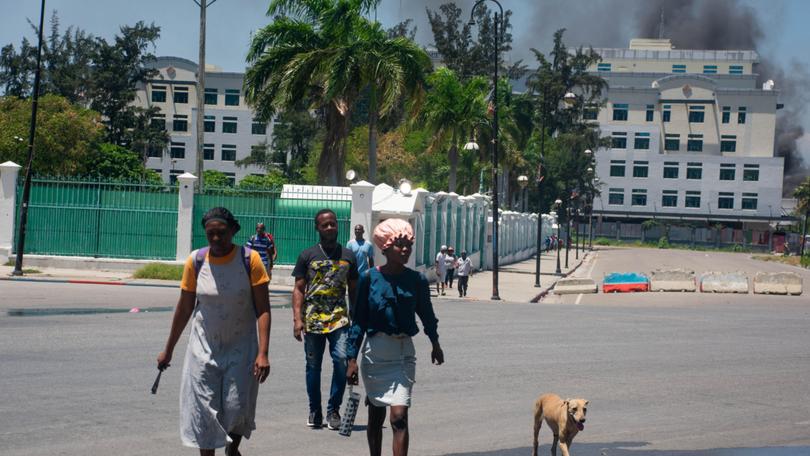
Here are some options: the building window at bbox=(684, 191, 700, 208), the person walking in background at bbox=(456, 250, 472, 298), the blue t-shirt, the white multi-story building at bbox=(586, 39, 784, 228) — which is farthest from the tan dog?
the building window at bbox=(684, 191, 700, 208)

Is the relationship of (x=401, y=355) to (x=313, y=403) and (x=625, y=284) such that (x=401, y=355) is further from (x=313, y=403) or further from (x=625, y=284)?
(x=625, y=284)

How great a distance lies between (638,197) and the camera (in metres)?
119

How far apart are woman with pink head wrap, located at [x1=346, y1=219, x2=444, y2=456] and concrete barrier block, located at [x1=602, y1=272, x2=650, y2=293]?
33460 mm

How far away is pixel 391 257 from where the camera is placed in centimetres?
734

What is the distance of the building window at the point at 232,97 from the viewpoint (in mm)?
94750

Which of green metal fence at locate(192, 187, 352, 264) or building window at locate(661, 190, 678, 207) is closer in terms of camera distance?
green metal fence at locate(192, 187, 352, 264)

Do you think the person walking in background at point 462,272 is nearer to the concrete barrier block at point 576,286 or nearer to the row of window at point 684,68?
the concrete barrier block at point 576,286

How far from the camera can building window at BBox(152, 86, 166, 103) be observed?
305ft

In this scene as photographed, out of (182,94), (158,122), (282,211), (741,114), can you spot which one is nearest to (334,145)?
(282,211)

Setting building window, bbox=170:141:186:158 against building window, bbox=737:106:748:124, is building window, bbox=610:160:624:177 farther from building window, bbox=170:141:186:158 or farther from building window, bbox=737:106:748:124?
building window, bbox=170:141:186:158

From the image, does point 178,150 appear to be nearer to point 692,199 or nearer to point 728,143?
point 692,199

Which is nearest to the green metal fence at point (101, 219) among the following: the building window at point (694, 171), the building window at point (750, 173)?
the building window at point (694, 171)

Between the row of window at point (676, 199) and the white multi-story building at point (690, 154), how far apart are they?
0.11m

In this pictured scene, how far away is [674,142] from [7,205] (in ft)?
322
